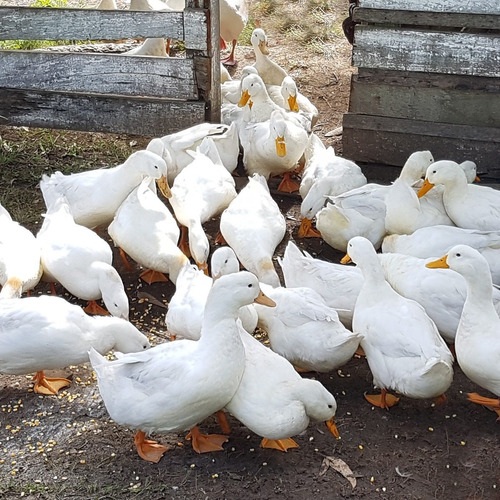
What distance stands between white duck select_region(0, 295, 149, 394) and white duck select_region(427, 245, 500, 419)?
166cm

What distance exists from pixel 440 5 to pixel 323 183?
143 cm

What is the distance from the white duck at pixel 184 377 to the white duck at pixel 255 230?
1105 mm

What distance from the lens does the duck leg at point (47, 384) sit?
156 inches

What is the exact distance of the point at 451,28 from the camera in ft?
17.7

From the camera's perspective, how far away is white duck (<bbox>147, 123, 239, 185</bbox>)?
564cm

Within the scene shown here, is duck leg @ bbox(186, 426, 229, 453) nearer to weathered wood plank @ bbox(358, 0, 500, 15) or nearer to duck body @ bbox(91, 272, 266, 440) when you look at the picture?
duck body @ bbox(91, 272, 266, 440)

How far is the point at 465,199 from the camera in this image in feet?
16.0

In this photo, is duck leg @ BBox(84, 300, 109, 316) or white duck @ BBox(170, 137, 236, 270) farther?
white duck @ BBox(170, 137, 236, 270)

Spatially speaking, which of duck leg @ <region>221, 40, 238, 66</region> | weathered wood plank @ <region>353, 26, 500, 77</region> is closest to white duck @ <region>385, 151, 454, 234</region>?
weathered wood plank @ <region>353, 26, 500, 77</region>

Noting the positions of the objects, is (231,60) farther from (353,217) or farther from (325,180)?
(353,217)

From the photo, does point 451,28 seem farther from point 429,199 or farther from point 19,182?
point 19,182

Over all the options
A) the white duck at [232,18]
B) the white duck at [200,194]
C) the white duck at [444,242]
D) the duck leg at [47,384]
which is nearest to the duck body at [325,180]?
the white duck at [200,194]

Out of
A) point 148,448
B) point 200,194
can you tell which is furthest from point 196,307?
point 200,194

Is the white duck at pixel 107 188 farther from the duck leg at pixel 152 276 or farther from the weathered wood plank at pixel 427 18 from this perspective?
the weathered wood plank at pixel 427 18
